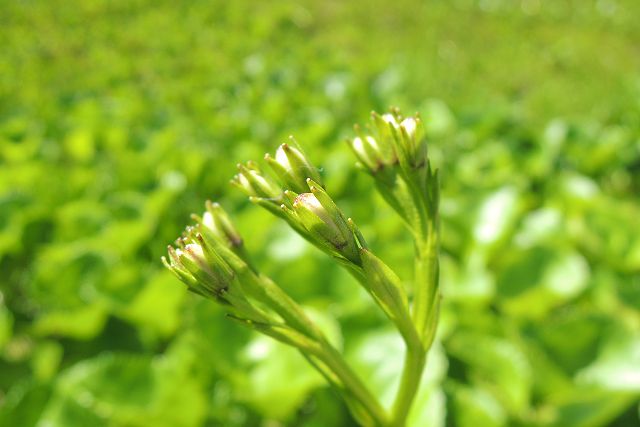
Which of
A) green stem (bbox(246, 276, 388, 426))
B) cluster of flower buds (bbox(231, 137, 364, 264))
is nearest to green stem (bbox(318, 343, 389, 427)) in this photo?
green stem (bbox(246, 276, 388, 426))

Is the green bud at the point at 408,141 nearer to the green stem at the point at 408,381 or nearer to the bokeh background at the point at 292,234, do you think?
the green stem at the point at 408,381

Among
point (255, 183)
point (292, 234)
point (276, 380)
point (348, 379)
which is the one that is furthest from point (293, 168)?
point (292, 234)

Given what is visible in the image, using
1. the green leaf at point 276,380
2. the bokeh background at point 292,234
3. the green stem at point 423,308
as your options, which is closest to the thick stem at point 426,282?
the green stem at point 423,308

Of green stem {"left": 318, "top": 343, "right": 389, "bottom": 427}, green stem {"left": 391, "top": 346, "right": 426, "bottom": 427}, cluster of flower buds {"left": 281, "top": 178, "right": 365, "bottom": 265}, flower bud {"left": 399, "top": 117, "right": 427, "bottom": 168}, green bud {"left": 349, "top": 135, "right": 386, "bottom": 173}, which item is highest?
green bud {"left": 349, "top": 135, "right": 386, "bottom": 173}

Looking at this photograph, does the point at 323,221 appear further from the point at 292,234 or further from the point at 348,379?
the point at 292,234

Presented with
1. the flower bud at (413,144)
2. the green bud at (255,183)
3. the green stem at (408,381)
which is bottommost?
the green stem at (408,381)

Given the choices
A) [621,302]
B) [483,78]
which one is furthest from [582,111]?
[621,302]

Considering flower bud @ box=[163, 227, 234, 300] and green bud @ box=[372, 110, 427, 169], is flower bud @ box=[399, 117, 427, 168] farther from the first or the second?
flower bud @ box=[163, 227, 234, 300]
